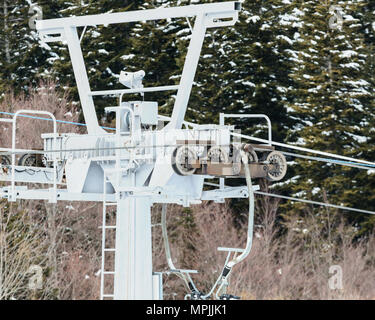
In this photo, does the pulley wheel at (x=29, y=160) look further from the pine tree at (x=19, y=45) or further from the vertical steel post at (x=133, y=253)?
the pine tree at (x=19, y=45)

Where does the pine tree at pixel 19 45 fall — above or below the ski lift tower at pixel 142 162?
above

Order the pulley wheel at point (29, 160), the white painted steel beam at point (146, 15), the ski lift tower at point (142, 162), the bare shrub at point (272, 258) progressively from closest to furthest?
the ski lift tower at point (142, 162) → the white painted steel beam at point (146, 15) → the pulley wheel at point (29, 160) → the bare shrub at point (272, 258)

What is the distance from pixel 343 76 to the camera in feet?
168

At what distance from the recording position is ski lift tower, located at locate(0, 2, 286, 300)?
56.1 ft

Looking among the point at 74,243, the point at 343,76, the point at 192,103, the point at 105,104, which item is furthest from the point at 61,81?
the point at 343,76

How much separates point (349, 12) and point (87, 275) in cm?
2005

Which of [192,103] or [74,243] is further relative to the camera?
[192,103]

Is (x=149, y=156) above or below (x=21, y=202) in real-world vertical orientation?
below

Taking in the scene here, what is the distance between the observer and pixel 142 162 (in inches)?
694

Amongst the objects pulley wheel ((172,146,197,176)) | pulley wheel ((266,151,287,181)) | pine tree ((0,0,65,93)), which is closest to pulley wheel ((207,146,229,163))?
pulley wheel ((172,146,197,176))

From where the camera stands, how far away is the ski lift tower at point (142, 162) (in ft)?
56.1

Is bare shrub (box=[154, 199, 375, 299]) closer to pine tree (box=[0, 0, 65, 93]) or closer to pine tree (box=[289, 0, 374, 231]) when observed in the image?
pine tree (box=[289, 0, 374, 231])

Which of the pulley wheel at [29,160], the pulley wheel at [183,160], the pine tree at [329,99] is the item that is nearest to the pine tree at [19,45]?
the pine tree at [329,99]

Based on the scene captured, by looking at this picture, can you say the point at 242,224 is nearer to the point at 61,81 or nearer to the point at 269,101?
the point at 269,101
